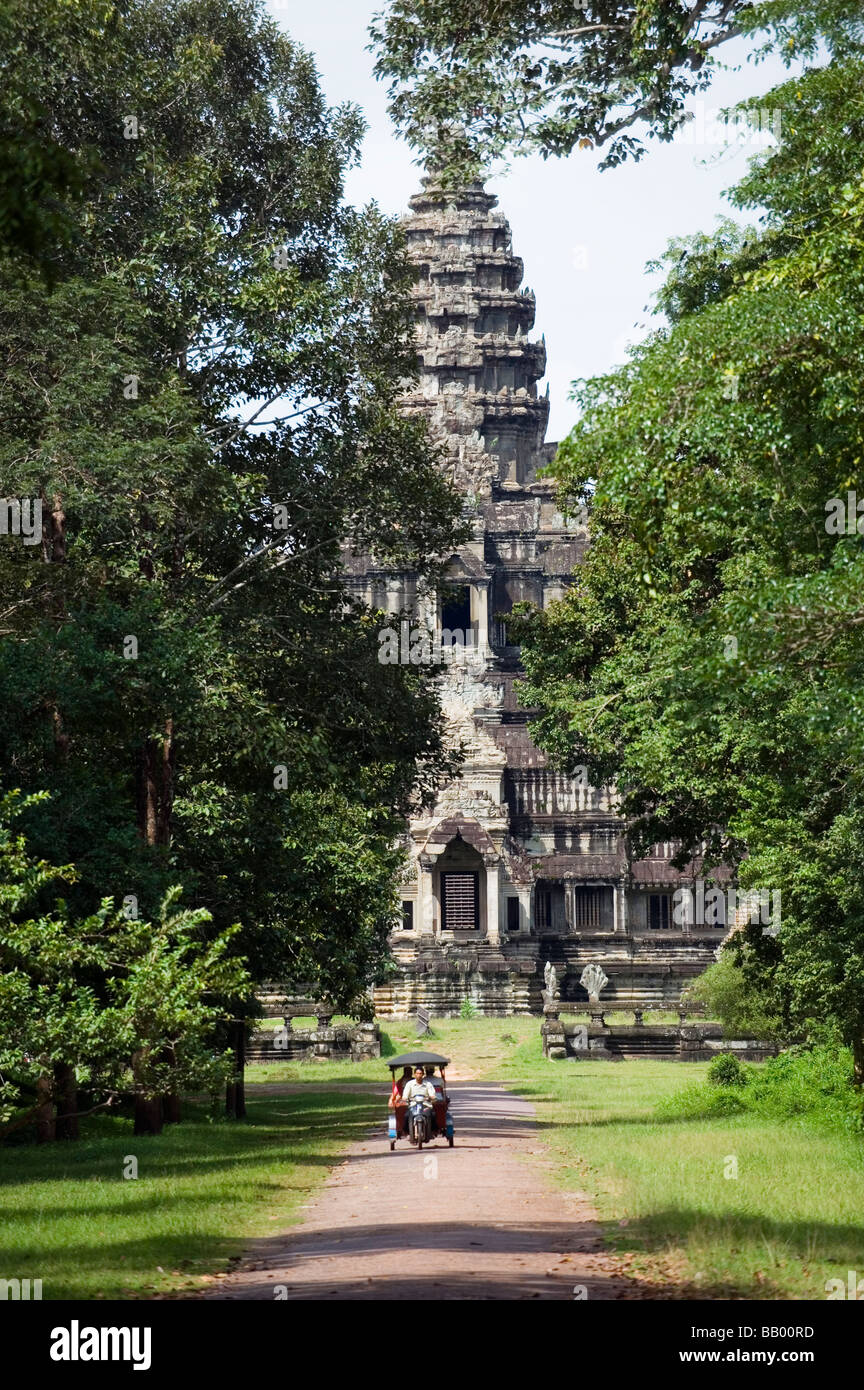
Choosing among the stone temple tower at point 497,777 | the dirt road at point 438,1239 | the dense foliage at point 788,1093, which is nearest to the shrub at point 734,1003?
the dense foliage at point 788,1093

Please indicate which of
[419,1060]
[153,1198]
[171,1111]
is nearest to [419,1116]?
[419,1060]

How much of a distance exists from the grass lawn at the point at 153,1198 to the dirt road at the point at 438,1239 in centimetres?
48

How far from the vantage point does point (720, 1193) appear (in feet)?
58.1

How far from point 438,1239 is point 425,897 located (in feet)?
175

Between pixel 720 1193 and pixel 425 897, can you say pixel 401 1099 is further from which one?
pixel 425 897

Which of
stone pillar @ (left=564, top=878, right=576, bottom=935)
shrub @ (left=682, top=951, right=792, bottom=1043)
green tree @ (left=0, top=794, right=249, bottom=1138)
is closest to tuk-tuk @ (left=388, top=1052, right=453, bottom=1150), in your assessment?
green tree @ (left=0, top=794, right=249, bottom=1138)

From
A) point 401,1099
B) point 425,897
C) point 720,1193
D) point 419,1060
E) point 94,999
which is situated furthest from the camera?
point 425,897

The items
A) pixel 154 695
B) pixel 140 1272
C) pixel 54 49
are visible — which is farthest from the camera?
pixel 54 49

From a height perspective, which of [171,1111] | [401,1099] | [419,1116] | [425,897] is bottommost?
[171,1111]

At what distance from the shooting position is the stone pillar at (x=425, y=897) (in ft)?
221

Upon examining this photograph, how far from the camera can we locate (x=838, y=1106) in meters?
27.1
